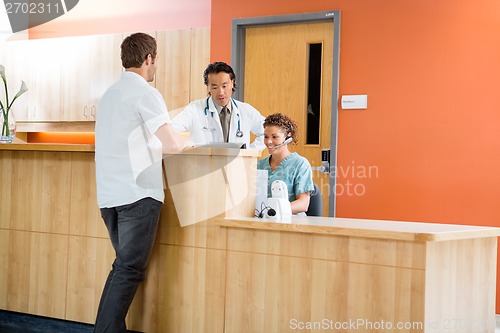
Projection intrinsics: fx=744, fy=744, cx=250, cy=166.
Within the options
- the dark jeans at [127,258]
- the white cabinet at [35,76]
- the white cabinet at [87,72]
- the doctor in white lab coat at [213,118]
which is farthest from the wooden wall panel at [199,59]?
the dark jeans at [127,258]

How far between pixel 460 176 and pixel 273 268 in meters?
2.10

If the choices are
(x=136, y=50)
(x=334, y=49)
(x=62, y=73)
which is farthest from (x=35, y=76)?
(x=136, y=50)

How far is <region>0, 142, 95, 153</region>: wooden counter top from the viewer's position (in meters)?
3.95

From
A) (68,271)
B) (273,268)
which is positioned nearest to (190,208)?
(273,268)

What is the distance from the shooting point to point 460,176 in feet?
16.6

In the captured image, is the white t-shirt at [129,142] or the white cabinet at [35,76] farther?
the white cabinet at [35,76]

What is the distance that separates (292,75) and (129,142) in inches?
95.3

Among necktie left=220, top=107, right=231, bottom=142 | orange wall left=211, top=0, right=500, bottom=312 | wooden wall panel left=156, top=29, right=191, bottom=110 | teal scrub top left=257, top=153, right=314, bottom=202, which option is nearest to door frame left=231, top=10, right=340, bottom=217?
orange wall left=211, top=0, right=500, bottom=312

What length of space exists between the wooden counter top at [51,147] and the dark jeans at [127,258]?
1.47 feet

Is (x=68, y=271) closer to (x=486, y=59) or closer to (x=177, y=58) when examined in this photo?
(x=177, y=58)

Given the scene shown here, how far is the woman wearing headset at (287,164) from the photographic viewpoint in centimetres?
409

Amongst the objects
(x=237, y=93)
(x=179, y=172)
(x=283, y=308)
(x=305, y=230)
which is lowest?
(x=283, y=308)

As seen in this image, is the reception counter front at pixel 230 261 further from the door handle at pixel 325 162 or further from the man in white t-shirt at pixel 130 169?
the door handle at pixel 325 162

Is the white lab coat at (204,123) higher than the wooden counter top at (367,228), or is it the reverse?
the white lab coat at (204,123)
